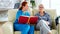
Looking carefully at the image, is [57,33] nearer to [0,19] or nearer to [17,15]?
[17,15]

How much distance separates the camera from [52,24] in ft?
12.2

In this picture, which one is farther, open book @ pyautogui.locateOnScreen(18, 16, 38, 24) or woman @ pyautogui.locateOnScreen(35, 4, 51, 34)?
open book @ pyautogui.locateOnScreen(18, 16, 38, 24)

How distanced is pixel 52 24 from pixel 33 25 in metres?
0.52

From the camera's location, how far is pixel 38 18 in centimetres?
360

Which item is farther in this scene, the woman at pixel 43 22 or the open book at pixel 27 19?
the open book at pixel 27 19

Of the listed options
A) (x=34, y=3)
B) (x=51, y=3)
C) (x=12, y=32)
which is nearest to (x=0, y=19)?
(x=34, y=3)

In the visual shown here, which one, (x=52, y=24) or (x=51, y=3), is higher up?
(x=51, y=3)

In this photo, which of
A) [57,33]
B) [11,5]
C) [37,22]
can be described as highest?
[11,5]

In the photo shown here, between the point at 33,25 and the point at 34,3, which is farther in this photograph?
the point at 34,3

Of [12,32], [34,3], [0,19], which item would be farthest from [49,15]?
[0,19]

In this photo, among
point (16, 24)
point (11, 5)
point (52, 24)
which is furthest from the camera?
point (11, 5)

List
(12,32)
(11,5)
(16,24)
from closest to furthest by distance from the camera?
(12,32)
(16,24)
(11,5)

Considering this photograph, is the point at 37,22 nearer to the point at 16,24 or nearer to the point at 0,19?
the point at 16,24

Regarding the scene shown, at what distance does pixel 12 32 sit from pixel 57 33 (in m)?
0.94
